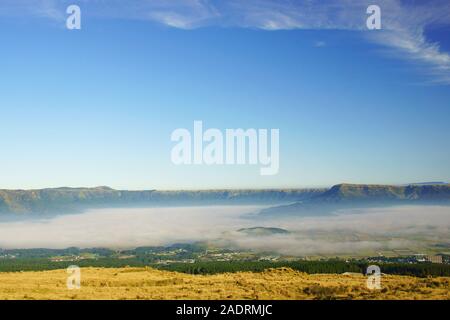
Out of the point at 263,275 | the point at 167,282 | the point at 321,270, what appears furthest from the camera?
the point at 321,270

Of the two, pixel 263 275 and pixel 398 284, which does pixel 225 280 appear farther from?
pixel 398 284

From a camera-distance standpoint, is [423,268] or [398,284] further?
[423,268]

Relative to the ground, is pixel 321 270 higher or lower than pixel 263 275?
lower

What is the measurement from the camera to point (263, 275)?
5203 cm
